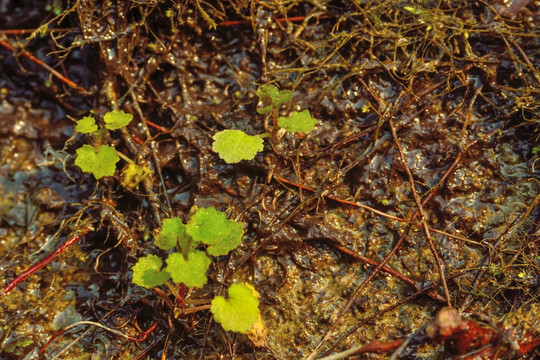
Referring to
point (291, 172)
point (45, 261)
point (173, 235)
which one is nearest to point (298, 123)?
point (291, 172)

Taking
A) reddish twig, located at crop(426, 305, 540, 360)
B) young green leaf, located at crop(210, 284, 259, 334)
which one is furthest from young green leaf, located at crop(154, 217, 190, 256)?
reddish twig, located at crop(426, 305, 540, 360)

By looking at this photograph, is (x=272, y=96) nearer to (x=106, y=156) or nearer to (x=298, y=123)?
(x=298, y=123)

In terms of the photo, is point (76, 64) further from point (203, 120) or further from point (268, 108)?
point (268, 108)

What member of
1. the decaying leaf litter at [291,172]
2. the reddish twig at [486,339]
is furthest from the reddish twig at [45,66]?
the reddish twig at [486,339]

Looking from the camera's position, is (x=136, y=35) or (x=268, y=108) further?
(x=136, y=35)

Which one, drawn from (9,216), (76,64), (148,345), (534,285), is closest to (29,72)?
(76,64)

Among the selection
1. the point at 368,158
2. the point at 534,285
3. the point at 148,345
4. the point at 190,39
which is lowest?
A: the point at 148,345

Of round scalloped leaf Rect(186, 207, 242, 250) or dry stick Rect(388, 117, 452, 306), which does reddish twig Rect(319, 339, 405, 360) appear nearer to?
dry stick Rect(388, 117, 452, 306)

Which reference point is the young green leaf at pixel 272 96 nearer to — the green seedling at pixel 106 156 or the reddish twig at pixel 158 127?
the reddish twig at pixel 158 127
